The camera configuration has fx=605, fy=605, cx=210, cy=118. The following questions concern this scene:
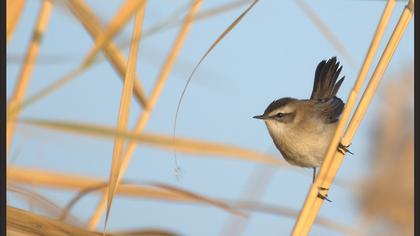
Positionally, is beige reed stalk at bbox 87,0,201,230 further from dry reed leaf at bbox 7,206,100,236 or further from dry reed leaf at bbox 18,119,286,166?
dry reed leaf at bbox 18,119,286,166

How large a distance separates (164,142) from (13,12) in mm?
879

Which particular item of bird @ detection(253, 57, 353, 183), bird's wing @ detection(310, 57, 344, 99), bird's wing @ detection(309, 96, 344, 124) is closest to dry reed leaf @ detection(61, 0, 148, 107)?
bird @ detection(253, 57, 353, 183)

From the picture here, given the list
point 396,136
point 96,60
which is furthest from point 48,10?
point 396,136

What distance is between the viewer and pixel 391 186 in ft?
5.66

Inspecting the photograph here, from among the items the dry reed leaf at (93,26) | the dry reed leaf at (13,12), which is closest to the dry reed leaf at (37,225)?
the dry reed leaf at (93,26)

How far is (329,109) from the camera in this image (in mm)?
3438

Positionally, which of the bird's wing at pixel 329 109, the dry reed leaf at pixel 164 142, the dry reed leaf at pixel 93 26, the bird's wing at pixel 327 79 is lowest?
the dry reed leaf at pixel 164 142

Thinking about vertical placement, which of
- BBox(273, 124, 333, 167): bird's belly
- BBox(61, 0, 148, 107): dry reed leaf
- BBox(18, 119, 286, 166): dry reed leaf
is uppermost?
BBox(273, 124, 333, 167): bird's belly

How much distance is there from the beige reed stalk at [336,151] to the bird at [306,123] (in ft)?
5.33

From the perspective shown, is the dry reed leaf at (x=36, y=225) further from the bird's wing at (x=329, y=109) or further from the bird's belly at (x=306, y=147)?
the bird's wing at (x=329, y=109)

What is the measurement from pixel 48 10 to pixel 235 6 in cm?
99

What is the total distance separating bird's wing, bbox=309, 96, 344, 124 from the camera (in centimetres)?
339

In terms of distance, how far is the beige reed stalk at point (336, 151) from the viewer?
148cm

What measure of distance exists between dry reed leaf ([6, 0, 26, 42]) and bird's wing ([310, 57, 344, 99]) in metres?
2.26
